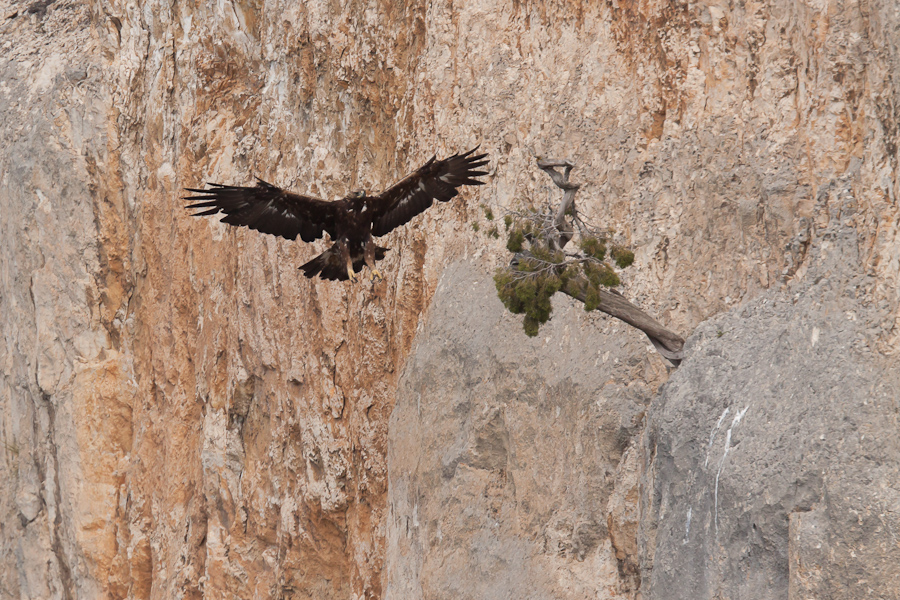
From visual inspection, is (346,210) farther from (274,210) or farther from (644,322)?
(644,322)

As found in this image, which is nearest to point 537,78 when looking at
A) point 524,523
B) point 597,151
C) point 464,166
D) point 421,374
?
point 597,151

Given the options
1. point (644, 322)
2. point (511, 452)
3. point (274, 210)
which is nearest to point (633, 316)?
point (644, 322)

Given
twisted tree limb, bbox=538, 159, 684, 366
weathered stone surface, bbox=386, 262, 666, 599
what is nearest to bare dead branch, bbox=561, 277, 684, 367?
twisted tree limb, bbox=538, 159, 684, 366

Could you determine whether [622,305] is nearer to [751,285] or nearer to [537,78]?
[751,285]

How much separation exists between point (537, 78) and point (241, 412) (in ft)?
22.4

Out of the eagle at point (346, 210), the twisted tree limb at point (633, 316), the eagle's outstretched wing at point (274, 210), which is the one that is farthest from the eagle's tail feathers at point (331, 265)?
the twisted tree limb at point (633, 316)

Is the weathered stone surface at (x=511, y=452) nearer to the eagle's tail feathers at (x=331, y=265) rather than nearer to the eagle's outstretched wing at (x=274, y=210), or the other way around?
the eagle's tail feathers at (x=331, y=265)

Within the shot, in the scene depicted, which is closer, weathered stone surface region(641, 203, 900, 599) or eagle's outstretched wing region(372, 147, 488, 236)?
weathered stone surface region(641, 203, 900, 599)

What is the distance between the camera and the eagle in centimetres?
975

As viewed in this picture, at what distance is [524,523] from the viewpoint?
10586 millimetres

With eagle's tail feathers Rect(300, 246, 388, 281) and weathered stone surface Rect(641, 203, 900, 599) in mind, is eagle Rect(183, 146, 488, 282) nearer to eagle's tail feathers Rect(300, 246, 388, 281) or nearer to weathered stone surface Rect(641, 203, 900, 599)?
eagle's tail feathers Rect(300, 246, 388, 281)

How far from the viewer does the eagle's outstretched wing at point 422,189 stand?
972 cm

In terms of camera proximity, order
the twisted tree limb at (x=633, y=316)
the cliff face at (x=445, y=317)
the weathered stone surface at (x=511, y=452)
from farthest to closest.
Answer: the weathered stone surface at (x=511, y=452), the twisted tree limb at (x=633, y=316), the cliff face at (x=445, y=317)

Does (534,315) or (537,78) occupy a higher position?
(537,78)
